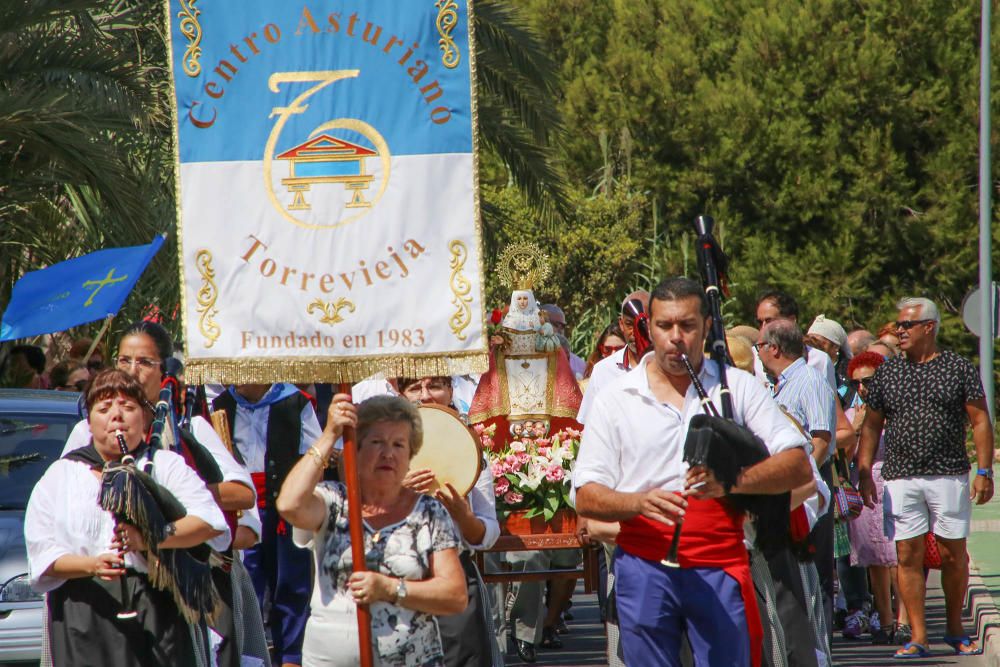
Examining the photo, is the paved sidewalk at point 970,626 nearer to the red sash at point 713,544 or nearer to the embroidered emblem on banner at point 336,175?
the red sash at point 713,544

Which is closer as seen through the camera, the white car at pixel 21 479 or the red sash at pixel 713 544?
the red sash at pixel 713 544

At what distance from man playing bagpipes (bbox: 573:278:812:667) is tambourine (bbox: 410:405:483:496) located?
777 mm

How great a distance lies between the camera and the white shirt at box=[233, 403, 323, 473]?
8477 mm

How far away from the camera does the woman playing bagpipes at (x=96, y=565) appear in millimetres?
5387

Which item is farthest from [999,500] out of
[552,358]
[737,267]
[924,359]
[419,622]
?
[419,622]

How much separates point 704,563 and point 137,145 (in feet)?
38.1

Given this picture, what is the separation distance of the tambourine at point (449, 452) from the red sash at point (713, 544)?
1010 millimetres

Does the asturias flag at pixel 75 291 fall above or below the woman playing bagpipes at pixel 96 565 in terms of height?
above

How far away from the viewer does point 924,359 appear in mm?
10398

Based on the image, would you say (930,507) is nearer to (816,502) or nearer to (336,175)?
(816,502)

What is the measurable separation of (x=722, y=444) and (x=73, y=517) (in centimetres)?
218

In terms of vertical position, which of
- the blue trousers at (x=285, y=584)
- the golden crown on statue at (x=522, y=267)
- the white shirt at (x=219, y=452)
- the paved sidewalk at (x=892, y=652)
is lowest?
the paved sidewalk at (x=892, y=652)

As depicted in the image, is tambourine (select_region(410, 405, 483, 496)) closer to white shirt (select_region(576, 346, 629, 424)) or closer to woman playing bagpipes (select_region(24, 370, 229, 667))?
woman playing bagpipes (select_region(24, 370, 229, 667))

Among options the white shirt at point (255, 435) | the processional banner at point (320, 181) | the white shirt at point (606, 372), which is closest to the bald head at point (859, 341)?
A: the white shirt at point (606, 372)
